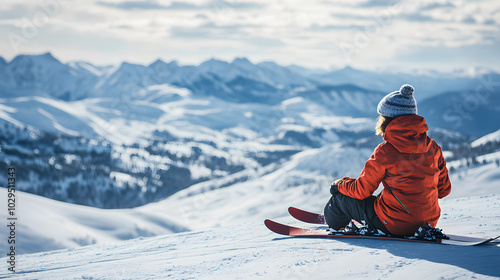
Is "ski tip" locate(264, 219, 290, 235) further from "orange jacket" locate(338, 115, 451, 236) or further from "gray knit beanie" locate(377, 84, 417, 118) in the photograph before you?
"gray knit beanie" locate(377, 84, 417, 118)

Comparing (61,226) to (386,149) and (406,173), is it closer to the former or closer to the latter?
Answer: (386,149)

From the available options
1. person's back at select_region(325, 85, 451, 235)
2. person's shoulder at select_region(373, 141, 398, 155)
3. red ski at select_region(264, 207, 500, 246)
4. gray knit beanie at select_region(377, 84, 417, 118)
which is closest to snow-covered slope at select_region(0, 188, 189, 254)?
red ski at select_region(264, 207, 500, 246)

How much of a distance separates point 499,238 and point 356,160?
306ft

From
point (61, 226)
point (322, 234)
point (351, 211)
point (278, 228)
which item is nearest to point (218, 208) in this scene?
point (61, 226)

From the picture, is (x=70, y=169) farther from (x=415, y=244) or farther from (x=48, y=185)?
(x=415, y=244)

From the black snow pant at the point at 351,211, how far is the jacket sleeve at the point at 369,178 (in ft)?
1.12

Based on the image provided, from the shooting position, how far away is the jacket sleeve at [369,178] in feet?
16.8

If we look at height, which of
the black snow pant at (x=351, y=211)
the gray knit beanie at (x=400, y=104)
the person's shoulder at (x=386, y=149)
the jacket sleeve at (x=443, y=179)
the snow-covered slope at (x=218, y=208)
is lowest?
the snow-covered slope at (x=218, y=208)

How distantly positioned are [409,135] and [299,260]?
2160mm

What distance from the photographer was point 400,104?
17.0 ft

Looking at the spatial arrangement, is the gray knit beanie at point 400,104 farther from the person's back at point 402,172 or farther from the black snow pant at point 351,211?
the black snow pant at point 351,211

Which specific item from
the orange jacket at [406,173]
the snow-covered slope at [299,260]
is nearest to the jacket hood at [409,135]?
the orange jacket at [406,173]

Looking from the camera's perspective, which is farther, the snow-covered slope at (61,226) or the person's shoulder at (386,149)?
the snow-covered slope at (61,226)

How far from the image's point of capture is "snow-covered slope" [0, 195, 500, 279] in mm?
4410
